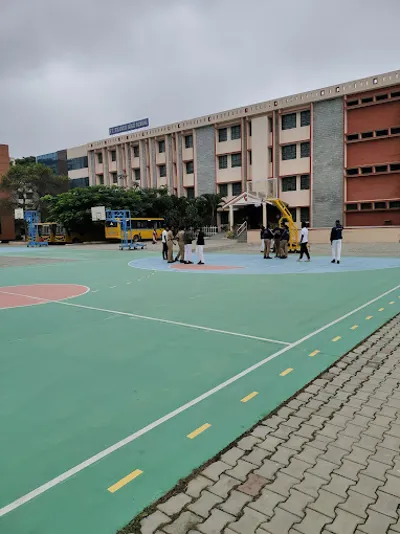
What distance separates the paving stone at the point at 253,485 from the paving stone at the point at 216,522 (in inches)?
10.4

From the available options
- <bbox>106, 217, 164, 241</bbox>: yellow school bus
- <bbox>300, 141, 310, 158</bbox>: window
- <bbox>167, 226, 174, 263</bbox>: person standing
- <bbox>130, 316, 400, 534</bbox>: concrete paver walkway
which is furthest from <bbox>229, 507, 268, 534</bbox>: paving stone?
<bbox>300, 141, 310, 158</bbox>: window

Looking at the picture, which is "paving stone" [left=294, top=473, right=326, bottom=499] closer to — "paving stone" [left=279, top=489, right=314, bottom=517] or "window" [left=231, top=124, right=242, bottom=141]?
"paving stone" [left=279, top=489, right=314, bottom=517]

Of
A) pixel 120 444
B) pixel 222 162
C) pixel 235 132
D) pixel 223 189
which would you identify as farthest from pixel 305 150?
pixel 120 444

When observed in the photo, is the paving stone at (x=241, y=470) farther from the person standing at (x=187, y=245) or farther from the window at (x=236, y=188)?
the window at (x=236, y=188)

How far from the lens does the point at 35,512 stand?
251 centimetres

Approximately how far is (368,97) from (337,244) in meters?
22.4

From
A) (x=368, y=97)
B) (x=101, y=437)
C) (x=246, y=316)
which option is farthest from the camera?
(x=368, y=97)

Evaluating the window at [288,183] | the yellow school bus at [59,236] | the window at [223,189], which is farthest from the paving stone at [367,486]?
the yellow school bus at [59,236]

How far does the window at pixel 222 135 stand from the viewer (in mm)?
41312

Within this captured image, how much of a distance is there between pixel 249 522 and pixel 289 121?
38575mm

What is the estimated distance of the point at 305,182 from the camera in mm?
36875

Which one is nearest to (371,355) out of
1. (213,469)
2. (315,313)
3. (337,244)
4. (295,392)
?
(295,392)

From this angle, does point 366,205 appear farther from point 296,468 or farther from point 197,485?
point 197,485

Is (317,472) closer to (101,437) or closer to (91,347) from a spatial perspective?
(101,437)
